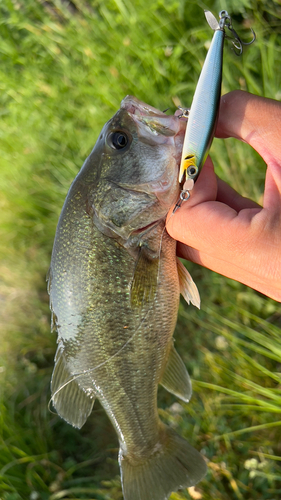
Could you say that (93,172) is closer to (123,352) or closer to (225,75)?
(123,352)

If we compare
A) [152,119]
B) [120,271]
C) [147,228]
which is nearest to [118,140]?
[152,119]

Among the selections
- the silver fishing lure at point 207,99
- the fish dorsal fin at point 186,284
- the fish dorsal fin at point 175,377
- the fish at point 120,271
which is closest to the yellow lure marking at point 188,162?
the silver fishing lure at point 207,99

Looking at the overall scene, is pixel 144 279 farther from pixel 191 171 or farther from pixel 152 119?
pixel 152 119

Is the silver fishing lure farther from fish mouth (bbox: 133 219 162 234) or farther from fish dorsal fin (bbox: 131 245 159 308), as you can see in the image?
fish dorsal fin (bbox: 131 245 159 308)

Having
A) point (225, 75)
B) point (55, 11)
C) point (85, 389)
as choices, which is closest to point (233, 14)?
point (225, 75)

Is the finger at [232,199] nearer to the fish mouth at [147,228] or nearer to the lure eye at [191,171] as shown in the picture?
the fish mouth at [147,228]

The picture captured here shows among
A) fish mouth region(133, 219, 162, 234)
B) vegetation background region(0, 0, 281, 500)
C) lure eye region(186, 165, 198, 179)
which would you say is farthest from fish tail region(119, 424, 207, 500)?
lure eye region(186, 165, 198, 179)
